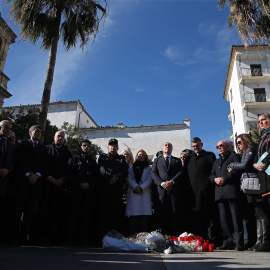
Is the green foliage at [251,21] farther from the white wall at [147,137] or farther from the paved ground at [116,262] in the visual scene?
the white wall at [147,137]

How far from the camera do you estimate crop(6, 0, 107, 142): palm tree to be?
7035mm

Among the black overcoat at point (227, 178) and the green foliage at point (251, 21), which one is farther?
the green foliage at point (251, 21)

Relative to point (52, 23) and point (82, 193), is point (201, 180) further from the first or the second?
point (52, 23)

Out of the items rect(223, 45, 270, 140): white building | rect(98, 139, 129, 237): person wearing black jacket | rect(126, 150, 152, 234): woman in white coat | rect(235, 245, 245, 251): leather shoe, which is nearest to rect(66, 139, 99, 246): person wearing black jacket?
rect(98, 139, 129, 237): person wearing black jacket

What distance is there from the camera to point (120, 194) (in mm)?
4426

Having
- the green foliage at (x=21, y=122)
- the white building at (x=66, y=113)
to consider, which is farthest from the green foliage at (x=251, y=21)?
the white building at (x=66, y=113)

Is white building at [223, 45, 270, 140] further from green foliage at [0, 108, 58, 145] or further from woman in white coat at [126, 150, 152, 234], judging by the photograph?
woman in white coat at [126, 150, 152, 234]

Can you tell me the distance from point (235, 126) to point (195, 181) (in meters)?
21.4

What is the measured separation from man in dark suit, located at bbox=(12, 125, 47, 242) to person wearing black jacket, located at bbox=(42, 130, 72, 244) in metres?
0.13

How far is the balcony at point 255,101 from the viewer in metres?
20.9

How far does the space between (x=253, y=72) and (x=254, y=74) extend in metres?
0.22

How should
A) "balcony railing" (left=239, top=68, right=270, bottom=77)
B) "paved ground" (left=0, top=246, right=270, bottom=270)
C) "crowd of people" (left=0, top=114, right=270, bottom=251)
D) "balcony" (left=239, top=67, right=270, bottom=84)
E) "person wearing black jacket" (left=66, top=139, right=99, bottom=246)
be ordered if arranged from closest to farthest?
"paved ground" (left=0, top=246, right=270, bottom=270) < "crowd of people" (left=0, top=114, right=270, bottom=251) < "person wearing black jacket" (left=66, top=139, right=99, bottom=246) < "balcony" (left=239, top=67, right=270, bottom=84) < "balcony railing" (left=239, top=68, right=270, bottom=77)

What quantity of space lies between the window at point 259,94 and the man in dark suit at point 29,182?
2195 cm

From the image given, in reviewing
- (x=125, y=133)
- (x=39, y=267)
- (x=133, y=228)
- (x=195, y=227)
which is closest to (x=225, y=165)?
(x=195, y=227)
